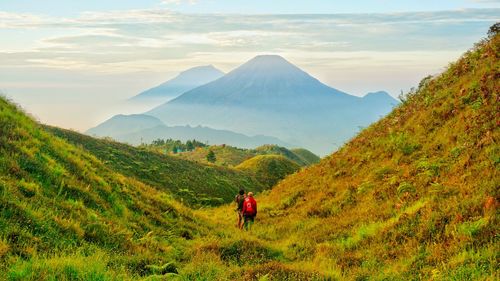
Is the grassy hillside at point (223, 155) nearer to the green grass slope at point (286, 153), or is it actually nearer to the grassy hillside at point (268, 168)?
A: the grassy hillside at point (268, 168)

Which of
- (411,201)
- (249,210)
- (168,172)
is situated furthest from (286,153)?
(411,201)

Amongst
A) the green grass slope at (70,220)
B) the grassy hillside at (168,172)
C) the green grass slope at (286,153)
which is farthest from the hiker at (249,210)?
the green grass slope at (286,153)

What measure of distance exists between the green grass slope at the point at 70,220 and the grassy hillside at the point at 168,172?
1720 centimetres

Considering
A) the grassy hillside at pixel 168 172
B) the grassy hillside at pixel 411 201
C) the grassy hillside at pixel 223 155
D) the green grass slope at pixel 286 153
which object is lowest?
the green grass slope at pixel 286 153

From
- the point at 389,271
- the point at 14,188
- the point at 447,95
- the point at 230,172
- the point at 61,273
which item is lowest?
the point at 230,172

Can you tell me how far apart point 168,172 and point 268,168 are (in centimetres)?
2328

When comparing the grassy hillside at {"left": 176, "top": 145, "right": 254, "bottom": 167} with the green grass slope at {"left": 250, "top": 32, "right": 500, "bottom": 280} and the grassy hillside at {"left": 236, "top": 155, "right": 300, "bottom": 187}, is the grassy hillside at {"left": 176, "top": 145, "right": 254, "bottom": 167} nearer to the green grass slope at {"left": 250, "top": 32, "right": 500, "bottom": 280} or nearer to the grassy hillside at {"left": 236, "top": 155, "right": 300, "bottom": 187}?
the grassy hillside at {"left": 236, "top": 155, "right": 300, "bottom": 187}

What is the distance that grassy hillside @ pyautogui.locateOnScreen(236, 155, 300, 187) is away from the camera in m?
60.2

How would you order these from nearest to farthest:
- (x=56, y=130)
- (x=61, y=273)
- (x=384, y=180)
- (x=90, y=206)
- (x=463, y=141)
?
(x=61, y=273)
(x=90, y=206)
(x=463, y=141)
(x=384, y=180)
(x=56, y=130)

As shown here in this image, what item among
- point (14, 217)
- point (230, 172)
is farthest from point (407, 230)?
point (230, 172)

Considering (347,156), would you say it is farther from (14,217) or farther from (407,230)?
(14,217)

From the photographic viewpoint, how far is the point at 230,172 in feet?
182

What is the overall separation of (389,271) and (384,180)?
377 inches

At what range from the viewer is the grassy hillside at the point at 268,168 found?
60219 millimetres
